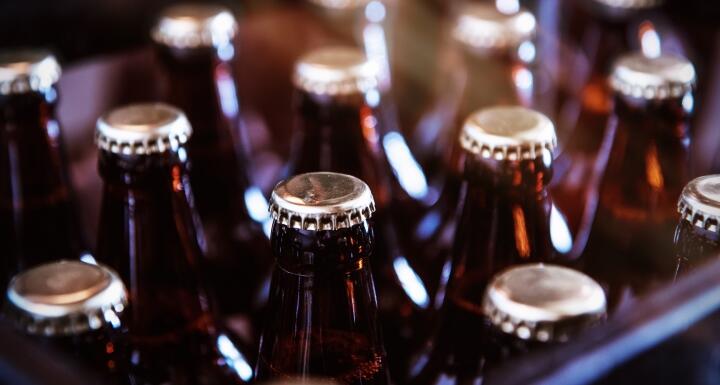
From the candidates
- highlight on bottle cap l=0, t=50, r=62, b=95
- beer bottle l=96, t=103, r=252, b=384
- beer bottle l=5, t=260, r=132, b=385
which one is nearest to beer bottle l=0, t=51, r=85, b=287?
highlight on bottle cap l=0, t=50, r=62, b=95

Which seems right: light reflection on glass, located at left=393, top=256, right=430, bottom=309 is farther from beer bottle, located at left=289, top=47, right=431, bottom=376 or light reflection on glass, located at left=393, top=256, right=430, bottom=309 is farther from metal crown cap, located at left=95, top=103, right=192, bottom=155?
metal crown cap, located at left=95, top=103, right=192, bottom=155

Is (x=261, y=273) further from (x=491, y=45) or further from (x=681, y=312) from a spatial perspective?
(x=681, y=312)

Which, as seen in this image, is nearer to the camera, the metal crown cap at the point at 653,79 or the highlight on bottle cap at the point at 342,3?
the metal crown cap at the point at 653,79

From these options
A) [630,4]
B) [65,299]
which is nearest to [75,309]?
[65,299]

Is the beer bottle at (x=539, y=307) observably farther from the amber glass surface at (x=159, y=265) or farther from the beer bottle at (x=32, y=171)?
the beer bottle at (x=32, y=171)

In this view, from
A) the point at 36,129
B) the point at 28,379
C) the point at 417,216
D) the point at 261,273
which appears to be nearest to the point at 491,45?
the point at 417,216

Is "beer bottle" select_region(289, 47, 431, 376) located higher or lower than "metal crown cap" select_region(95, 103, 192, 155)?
lower

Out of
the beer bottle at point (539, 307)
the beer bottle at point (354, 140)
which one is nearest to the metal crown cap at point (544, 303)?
the beer bottle at point (539, 307)
